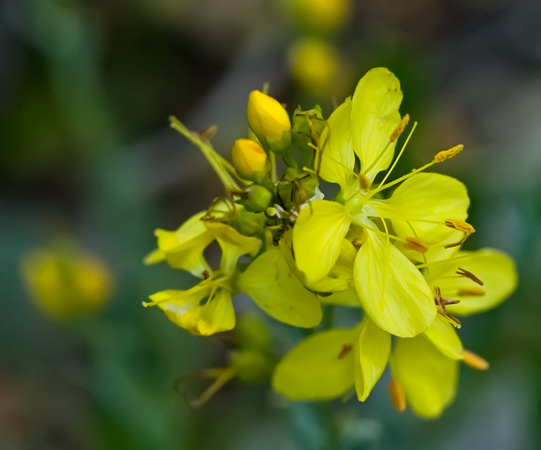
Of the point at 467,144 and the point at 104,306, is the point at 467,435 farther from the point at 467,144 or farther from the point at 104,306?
the point at 467,144

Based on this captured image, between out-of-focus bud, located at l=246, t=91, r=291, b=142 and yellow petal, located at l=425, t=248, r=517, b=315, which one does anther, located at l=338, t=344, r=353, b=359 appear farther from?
out-of-focus bud, located at l=246, t=91, r=291, b=142

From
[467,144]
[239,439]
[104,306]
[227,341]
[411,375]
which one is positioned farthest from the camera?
[467,144]

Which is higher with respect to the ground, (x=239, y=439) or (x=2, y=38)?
(x=2, y=38)

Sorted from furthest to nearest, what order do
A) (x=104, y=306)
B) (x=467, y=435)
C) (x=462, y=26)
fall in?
1. (x=462, y=26)
2. (x=467, y=435)
3. (x=104, y=306)

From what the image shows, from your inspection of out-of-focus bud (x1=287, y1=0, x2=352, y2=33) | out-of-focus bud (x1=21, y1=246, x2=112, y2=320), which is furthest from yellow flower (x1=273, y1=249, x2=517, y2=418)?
out-of-focus bud (x1=287, y1=0, x2=352, y2=33)

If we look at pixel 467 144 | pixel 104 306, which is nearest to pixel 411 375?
pixel 104 306

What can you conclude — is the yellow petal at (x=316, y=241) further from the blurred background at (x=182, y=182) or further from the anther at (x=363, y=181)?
the blurred background at (x=182, y=182)
